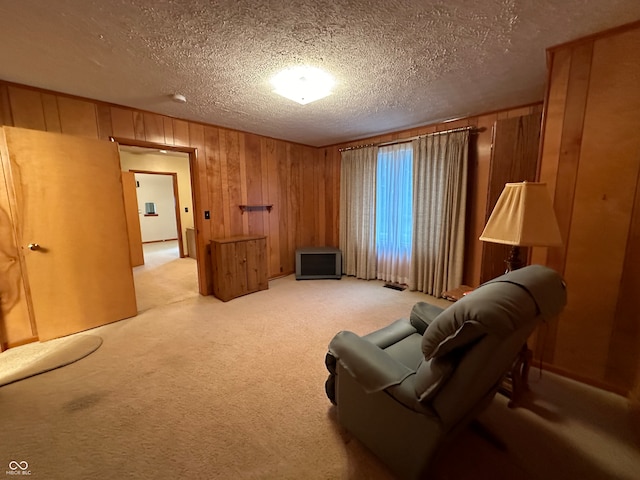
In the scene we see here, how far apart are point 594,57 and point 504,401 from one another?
7.27 feet

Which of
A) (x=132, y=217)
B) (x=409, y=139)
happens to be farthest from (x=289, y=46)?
(x=132, y=217)

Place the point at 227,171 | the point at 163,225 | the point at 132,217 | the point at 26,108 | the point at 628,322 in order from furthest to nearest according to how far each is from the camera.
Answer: the point at 163,225 < the point at 132,217 < the point at 227,171 < the point at 26,108 < the point at 628,322

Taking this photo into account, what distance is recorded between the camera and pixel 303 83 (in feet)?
7.09

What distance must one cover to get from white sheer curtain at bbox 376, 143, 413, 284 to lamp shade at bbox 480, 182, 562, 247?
2.32 metres

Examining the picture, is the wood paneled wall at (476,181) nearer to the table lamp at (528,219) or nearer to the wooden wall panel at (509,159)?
the wooden wall panel at (509,159)

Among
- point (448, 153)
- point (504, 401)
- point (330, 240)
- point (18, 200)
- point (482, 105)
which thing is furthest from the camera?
point (330, 240)

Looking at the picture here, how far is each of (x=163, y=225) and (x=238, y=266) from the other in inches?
236

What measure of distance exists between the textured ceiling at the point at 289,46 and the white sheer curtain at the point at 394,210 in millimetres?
1131

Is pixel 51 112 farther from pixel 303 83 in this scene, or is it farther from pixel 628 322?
pixel 628 322

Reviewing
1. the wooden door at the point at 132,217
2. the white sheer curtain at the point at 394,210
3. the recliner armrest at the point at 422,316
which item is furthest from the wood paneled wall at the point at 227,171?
the recliner armrest at the point at 422,316

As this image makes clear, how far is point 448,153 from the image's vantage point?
3.26 metres

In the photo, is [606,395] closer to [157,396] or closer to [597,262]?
[597,262]

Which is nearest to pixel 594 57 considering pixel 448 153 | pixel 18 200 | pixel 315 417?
pixel 448 153

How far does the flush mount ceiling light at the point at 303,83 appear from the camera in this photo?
6.65ft
